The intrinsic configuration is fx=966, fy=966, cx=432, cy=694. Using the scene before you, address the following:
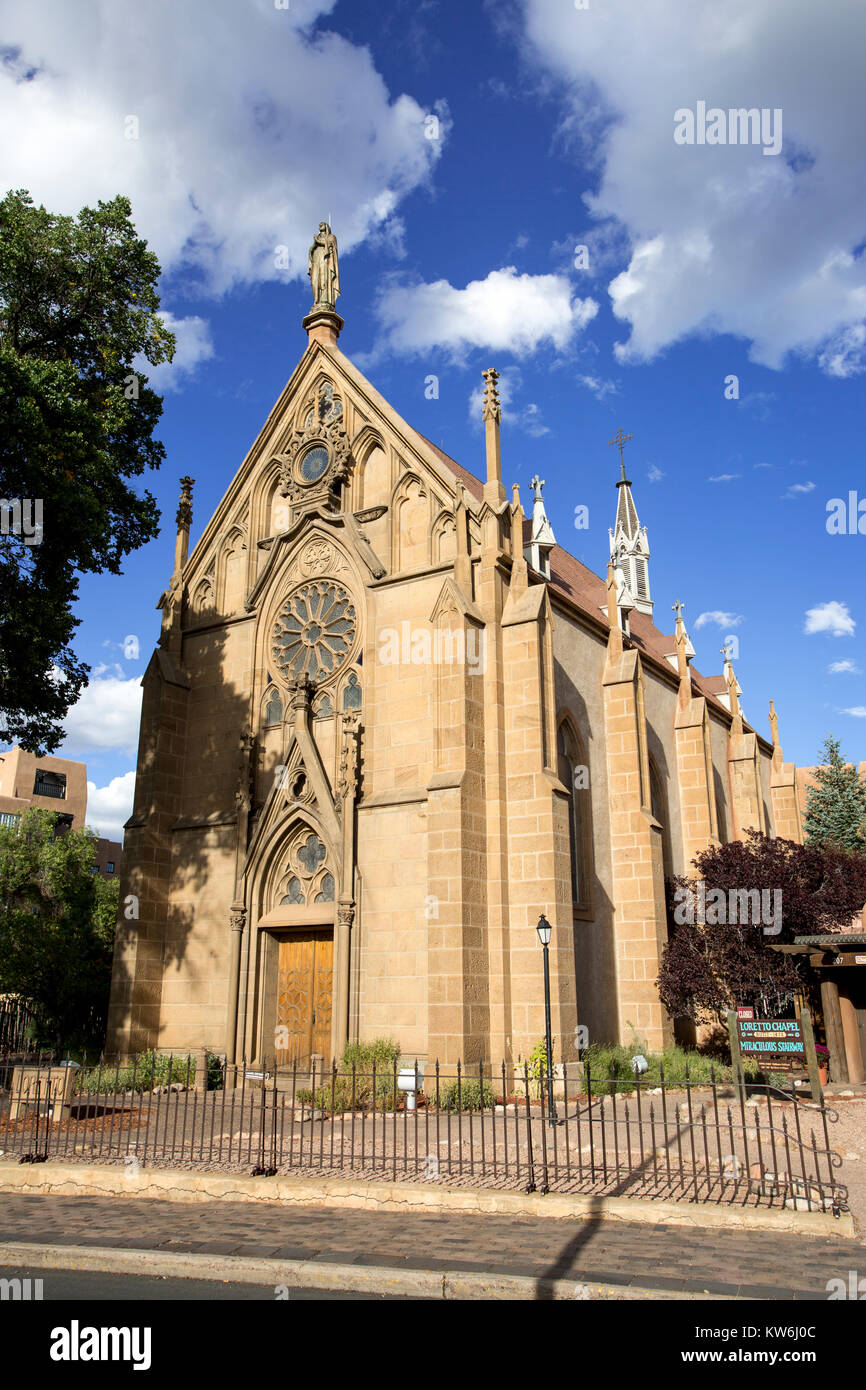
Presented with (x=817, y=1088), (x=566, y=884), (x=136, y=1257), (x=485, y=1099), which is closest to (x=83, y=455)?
(x=566, y=884)

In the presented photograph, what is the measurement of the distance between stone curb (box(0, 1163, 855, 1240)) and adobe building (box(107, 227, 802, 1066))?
22.8 feet

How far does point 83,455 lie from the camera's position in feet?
61.6

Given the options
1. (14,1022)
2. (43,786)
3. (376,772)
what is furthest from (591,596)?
(43,786)

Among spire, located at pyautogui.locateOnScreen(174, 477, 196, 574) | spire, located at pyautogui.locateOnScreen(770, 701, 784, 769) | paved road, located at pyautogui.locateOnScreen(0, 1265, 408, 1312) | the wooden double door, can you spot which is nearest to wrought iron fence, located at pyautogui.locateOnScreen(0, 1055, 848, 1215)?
the wooden double door

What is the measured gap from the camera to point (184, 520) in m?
25.7

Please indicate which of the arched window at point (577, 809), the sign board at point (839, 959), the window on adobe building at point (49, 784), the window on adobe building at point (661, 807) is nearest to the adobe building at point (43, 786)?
the window on adobe building at point (49, 784)

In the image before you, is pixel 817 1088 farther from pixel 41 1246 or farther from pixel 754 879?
pixel 754 879

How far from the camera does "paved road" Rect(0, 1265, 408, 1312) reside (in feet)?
22.1

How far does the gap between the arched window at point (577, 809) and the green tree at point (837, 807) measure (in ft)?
84.4

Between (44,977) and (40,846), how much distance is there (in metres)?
16.4

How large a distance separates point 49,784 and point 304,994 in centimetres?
7110

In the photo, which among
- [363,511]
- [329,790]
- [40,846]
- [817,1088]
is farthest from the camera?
[40,846]

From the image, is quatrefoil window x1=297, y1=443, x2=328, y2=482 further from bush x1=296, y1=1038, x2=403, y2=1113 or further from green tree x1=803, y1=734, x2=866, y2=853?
green tree x1=803, y1=734, x2=866, y2=853

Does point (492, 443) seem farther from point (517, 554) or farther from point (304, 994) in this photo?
point (304, 994)
